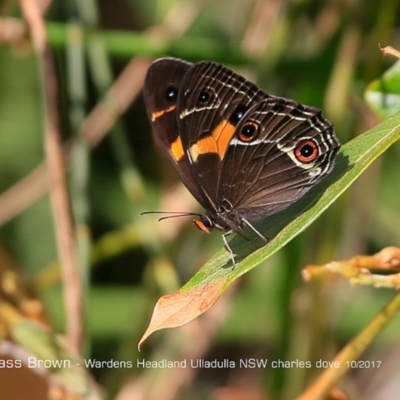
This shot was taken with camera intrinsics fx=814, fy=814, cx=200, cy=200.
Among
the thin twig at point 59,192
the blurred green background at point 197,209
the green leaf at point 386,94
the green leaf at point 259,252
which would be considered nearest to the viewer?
the green leaf at point 259,252

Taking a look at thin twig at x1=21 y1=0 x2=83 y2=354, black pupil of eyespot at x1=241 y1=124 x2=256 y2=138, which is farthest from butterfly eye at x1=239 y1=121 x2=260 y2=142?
thin twig at x1=21 y1=0 x2=83 y2=354

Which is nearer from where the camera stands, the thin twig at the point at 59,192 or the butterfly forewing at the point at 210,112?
the butterfly forewing at the point at 210,112

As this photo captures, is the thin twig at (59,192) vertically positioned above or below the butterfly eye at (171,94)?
below

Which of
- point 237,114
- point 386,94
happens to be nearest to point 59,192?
point 237,114

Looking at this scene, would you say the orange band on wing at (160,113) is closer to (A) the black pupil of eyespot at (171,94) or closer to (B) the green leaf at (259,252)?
(A) the black pupil of eyespot at (171,94)

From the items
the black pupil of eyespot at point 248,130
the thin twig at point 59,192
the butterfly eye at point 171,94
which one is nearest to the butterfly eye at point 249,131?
the black pupil of eyespot at point 248,130

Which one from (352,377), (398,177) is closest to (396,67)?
(398,177)
